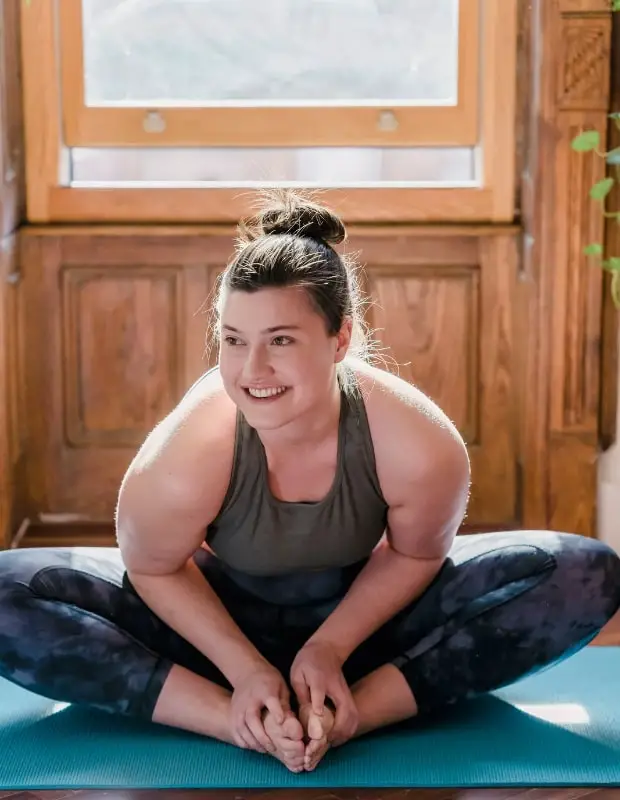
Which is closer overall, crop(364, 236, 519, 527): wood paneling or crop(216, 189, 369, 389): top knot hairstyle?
crop(216, 189, 369, 389): top knot hairstyle

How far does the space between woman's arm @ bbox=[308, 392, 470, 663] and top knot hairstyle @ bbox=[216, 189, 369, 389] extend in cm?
12

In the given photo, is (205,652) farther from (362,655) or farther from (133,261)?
(133,261)

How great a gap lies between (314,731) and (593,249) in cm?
136

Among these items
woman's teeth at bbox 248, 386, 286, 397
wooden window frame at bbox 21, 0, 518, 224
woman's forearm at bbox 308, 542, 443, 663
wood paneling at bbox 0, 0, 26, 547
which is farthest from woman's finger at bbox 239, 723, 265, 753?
wooden window frame at bbox 21, 0, 518, 224

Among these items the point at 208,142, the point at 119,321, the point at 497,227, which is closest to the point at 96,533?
the point at 119,321

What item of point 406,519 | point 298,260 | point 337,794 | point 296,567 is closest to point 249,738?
point 337,794

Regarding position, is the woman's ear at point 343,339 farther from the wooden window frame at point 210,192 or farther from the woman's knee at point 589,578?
the wooden window frame at point 210,192

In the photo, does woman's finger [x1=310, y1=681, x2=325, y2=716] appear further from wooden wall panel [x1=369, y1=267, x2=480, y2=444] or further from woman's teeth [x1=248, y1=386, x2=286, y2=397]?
wooden wall panel [x1=369, y1=267, x2=480, y2=444]

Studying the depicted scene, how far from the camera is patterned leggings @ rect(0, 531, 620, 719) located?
179 centimetres

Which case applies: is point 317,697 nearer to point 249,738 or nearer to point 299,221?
point 249,738

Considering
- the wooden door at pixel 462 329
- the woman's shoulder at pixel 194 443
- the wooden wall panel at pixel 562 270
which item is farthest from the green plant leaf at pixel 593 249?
the woman's shoulder at pixel 194 443

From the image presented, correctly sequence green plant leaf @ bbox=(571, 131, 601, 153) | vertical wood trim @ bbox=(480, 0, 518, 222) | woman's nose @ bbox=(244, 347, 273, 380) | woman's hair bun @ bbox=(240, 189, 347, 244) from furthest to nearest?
vertical wood trim @ bbox=(480, 0, 518, 222)
green plant leaf @ bbox=(571, 131, 601, 153)
woman's hair bun @ bbox=(240, 189, 347, 244)
woman's nose @ bbox=(244, 347, 273, 380)

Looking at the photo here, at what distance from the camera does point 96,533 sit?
9.59 ft

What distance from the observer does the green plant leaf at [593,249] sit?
2.69m
